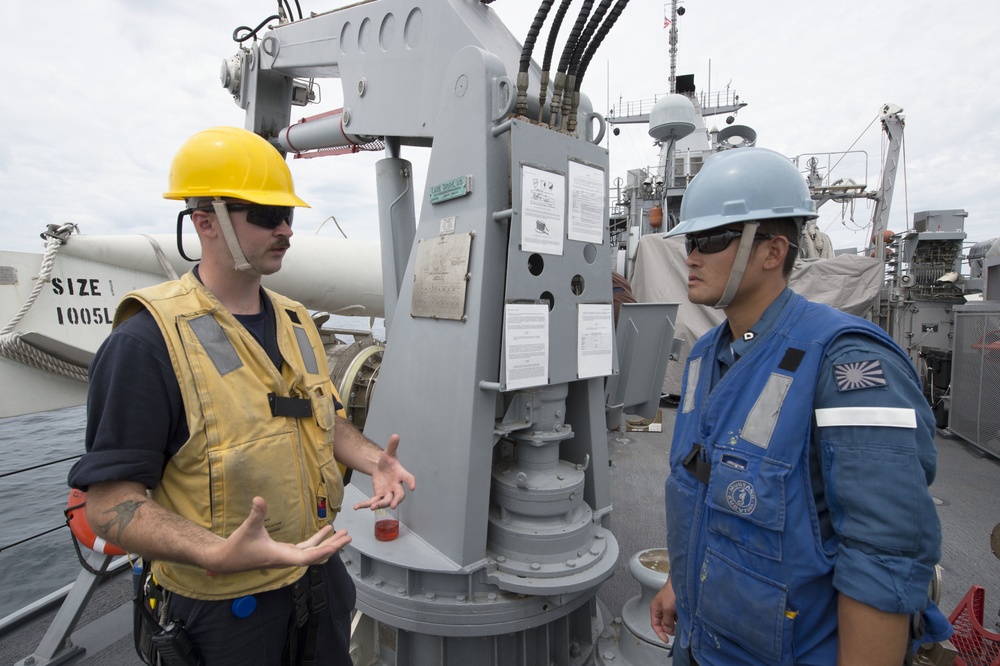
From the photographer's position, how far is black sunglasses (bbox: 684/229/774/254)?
57.5 inches

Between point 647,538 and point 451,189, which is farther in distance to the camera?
point 647,538

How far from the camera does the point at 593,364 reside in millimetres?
Answer: 2555

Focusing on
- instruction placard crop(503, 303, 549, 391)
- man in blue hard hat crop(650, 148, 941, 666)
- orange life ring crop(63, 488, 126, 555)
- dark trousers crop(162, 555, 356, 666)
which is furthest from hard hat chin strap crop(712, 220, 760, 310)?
orange life ring crop(63, 488, 126, 555)

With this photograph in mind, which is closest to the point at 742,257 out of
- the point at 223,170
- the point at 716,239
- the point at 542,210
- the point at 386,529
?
the point at 716,239

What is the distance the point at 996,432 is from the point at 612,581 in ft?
18.8

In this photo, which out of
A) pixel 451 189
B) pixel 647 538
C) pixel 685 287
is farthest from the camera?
pixel 685 287

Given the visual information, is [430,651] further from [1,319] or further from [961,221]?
[961,221]

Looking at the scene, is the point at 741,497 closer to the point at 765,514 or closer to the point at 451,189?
the point at 765,514

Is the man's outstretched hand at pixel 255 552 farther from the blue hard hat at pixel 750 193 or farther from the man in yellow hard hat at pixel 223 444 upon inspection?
the blue hard hat at pixel 750 193

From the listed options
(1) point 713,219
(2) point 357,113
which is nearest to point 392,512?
(1) point 713,219

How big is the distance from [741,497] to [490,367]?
118 cm

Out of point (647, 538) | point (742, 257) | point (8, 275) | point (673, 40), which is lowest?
point (647, 538)

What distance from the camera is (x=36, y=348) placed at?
3057mm

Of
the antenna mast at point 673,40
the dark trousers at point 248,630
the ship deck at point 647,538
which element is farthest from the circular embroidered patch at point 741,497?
the antenna mast at point 673,40
